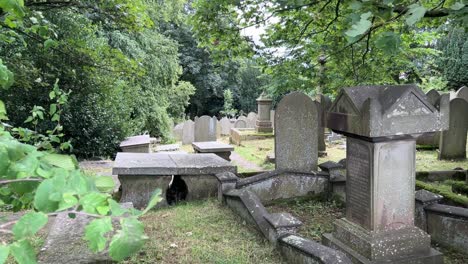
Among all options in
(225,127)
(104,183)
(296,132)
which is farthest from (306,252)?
(225,127)

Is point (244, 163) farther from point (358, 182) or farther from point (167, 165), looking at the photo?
point (358, 182)

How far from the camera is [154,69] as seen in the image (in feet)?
51.6

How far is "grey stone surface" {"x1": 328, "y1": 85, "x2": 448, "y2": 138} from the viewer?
11.7 ft

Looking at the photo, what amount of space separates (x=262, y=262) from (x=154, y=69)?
1322cm

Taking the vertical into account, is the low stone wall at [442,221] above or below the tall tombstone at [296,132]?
below

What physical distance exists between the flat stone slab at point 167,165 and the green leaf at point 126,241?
4.98 meters

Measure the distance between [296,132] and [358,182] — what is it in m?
3.05

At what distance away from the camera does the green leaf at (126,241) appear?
926mm

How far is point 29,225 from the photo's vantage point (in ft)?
3.05

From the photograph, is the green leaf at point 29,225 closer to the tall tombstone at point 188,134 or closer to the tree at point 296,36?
the tree at point 296,36

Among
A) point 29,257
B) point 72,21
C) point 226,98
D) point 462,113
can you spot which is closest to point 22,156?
point 29,257

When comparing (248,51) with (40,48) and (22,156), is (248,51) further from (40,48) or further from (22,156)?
(22,156)

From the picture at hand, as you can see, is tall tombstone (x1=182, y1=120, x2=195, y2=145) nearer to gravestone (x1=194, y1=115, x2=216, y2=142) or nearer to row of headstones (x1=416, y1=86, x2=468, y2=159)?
gravestone (x1=194, y1=115, x2=216, y2=142)

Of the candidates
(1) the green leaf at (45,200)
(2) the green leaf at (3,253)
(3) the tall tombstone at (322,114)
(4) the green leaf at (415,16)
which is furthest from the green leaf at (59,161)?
(3) the tall tombstone at (322,114)
